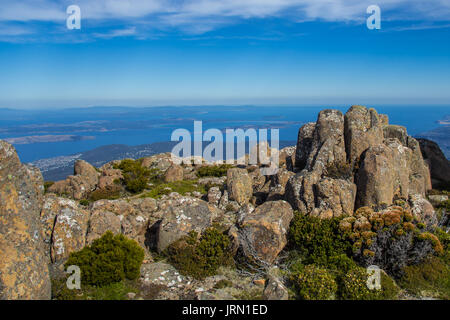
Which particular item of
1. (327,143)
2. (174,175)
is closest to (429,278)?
(327,143)

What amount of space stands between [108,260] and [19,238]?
281 centimetres

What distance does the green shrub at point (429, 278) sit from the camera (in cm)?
984

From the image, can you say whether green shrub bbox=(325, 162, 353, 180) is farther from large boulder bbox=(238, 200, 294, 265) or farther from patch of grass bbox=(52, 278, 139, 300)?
patch of grass bbox=(52, 278, 139, 300)

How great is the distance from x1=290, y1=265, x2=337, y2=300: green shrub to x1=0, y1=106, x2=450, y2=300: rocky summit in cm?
4

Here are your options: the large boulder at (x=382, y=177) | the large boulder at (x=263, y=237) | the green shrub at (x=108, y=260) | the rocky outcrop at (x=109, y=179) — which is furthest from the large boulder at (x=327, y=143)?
the rocky outcrop at (x=109, y=179)

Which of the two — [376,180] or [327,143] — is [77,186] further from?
[376,180]

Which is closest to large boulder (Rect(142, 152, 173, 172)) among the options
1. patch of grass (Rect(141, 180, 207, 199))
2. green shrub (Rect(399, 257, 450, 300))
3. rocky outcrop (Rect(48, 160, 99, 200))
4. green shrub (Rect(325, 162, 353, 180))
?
patch of grass (Rect(141, 180, 207, 199))

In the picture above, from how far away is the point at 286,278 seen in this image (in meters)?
10.5

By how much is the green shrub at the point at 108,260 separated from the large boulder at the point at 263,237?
4176mm

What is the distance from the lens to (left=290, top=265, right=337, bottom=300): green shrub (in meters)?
9.28

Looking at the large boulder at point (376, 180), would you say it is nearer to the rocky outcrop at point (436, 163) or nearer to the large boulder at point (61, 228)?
the rocky outcrop at point (436, 163)

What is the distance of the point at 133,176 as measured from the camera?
27766 millimetres
